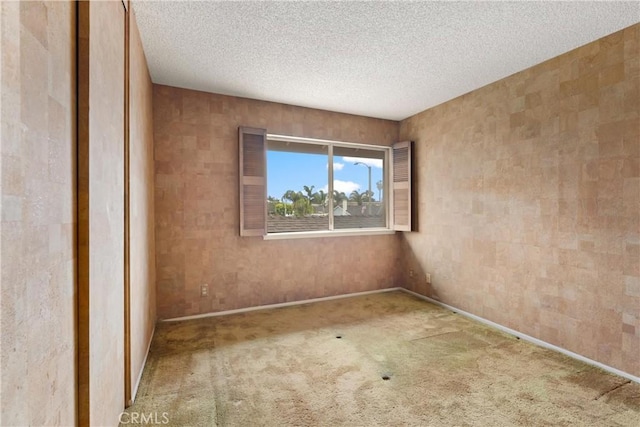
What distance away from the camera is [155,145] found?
312cm

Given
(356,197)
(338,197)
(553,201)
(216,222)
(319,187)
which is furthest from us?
(356,197)

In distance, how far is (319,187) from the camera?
4070 millimetres

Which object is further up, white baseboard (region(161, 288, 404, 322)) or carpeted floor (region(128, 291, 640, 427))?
white baseboard (region(161, 288, 404, 322))

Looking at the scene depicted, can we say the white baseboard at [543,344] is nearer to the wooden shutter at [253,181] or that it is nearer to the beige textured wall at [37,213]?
the wooden shutter at [253,181]

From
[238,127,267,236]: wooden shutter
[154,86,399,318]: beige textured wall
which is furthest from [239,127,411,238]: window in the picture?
[154,86,399,318]: beige textured wall

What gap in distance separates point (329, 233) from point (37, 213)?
3.32m

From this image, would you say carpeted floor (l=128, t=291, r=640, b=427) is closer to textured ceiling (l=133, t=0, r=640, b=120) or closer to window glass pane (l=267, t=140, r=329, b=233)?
window glass pane (l=267, t=140, r=329, b=233)

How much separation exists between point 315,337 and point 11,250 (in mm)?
2493

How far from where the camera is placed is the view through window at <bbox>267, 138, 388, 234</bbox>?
12.5ft

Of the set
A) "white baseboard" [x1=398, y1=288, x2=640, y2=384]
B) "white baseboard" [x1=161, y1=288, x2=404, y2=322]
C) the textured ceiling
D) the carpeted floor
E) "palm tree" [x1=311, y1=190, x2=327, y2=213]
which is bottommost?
the carpeted floor

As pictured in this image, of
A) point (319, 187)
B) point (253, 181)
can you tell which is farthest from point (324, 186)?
point (253, 181)

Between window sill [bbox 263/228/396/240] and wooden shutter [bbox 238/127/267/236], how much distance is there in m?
0.24

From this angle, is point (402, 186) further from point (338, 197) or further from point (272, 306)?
point (272, 306)

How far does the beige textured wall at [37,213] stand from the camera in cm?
69
